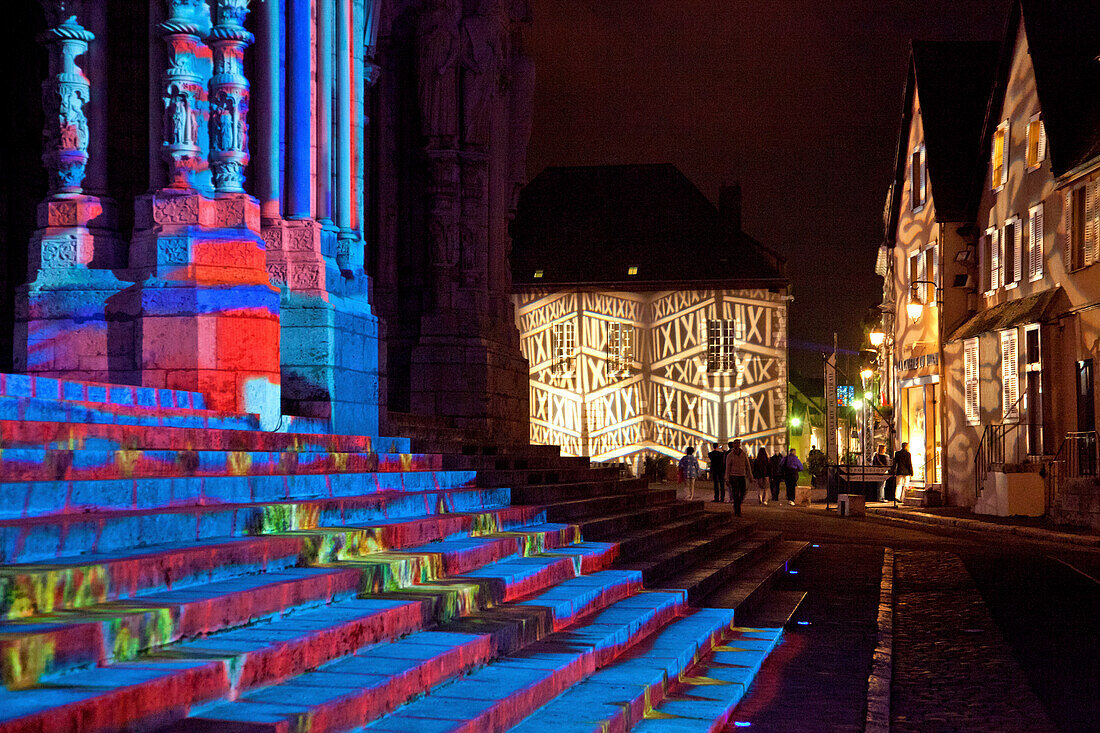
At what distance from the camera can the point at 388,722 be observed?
191 inches

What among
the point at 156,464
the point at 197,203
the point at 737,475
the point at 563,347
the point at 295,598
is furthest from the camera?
the point at 563,347

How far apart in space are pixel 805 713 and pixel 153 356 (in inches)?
256

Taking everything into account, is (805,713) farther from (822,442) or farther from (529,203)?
(822,442)

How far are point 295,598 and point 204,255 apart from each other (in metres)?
6.43

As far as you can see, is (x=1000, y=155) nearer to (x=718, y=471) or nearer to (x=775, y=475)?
(x=718, y=471)

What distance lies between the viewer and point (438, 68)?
68.8ft

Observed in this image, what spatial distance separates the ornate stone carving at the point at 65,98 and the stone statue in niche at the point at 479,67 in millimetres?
9866

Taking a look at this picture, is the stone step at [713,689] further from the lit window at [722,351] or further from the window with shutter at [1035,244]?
the lit window at [722,351]

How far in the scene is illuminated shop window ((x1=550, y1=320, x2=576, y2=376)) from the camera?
59031 mm

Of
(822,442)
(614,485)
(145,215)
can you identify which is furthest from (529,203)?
(145,215)

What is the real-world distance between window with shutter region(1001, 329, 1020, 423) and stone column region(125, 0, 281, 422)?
868 inches

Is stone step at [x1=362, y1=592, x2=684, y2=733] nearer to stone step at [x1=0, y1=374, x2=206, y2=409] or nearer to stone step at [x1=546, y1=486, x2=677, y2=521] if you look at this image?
stone step at [x1=546, y1=486, x2=677, y2=521]

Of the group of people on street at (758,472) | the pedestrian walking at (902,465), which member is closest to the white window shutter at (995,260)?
the pedestrian walking at (902,465)

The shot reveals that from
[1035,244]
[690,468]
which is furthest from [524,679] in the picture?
[690,468]
